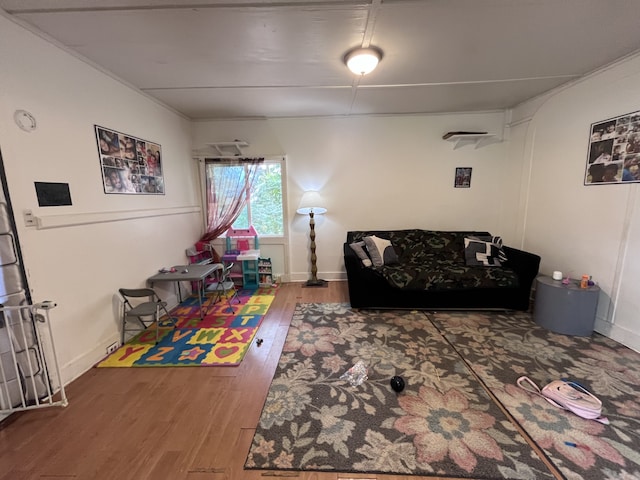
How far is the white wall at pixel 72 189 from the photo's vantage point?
173cm

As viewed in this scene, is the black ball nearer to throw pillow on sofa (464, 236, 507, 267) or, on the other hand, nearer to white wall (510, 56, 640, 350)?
throw pillow on sofa (464, 236, 507, 267)

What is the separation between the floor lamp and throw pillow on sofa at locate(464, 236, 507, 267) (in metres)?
2.05

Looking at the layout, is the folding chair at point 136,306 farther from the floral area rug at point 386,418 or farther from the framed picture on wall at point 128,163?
the floral area rug at point 386,418

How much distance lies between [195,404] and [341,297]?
7.18 ft

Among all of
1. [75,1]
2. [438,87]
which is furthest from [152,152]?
[438,87]

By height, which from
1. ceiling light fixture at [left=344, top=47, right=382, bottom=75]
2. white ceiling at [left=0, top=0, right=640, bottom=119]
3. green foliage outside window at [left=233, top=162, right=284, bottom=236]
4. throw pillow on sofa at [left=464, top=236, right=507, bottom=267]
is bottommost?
throw pillow on sofa at [left=464, top=236, right=507, bottom=267]

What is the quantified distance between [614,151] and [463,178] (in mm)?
1635

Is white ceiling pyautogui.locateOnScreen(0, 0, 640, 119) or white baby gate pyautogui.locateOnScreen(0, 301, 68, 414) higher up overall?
white ceiling pyautogui.locateOnScreen(0, 0, 640, 119)

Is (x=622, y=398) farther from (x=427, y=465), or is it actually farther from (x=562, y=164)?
(x=562, y=164)

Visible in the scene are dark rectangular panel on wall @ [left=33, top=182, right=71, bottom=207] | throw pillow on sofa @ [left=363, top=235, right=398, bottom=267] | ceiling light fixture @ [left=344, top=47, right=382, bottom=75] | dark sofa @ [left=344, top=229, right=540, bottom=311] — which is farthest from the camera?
throw pillow on sofa @ [left=363, top=235, right=398, bottom=267]

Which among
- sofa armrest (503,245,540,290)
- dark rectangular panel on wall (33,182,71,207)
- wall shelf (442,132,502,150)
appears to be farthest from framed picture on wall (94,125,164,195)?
sofa armrest (503,245,540,290)

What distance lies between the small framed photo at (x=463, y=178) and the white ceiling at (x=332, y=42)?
1.11m

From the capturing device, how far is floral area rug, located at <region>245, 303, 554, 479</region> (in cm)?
137

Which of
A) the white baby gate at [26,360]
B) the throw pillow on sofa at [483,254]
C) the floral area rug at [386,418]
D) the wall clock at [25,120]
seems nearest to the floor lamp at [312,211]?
the floral area rug at [386,418]
